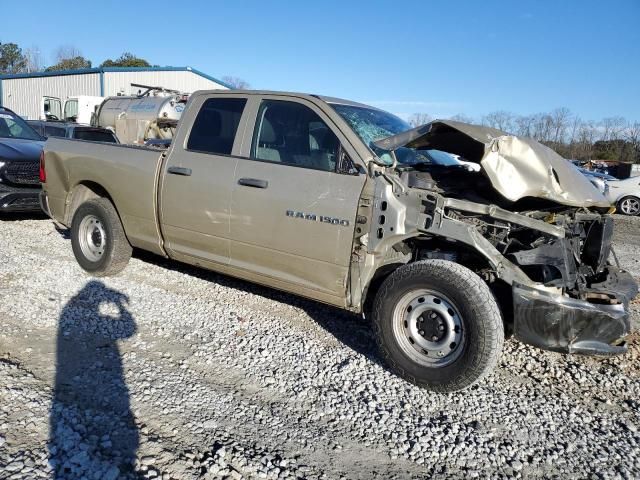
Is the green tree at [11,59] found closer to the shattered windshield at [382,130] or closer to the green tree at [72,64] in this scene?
the green tree at [72,64]

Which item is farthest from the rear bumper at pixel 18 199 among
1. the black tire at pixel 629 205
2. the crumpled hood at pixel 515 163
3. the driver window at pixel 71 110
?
the driver window at pixel 71 110

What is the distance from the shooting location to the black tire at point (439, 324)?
3.31 m

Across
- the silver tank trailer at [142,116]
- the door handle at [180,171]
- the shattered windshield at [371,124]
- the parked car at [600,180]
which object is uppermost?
the silver tank trailer at [142,116]

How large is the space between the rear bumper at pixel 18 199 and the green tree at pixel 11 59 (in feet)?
233

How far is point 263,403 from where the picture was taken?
3.28 metres

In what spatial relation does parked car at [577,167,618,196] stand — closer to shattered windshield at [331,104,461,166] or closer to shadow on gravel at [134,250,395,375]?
shattered windshield at [331,104,461,166]

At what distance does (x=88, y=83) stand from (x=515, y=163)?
1274 inches

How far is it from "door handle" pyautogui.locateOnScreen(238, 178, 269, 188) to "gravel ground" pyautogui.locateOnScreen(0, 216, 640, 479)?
125cm

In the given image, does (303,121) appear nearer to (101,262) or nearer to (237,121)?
(237,121)

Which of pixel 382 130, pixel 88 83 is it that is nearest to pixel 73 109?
pixel 88 83

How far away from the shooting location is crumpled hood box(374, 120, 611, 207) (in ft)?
11.5

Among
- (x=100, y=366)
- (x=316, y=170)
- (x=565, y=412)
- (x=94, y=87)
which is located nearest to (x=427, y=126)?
(x=316, y=170)

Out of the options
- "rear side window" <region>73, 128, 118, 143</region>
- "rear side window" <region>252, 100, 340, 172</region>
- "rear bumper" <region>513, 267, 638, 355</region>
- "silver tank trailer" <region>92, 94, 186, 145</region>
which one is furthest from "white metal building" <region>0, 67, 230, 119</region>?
"rear bumper" <region>513, 267, 638, 355</region>

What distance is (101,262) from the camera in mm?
5598
